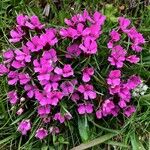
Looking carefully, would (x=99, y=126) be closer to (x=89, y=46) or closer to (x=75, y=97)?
(x=75, y=97)

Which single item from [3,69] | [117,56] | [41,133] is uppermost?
[117,56]

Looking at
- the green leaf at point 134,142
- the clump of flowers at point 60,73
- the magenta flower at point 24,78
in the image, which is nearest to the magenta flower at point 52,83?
the clump of flowers at point 60,73

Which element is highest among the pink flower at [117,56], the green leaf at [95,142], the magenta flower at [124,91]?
the pink flower at [117,56]

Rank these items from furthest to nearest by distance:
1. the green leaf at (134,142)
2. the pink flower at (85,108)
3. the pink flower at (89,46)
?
the green leaf at (134,142) < the pink flower at (85,108) < the pink flower at (89,46)

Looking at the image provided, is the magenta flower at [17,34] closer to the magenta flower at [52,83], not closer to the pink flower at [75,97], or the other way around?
the magenta flower at [52,83]

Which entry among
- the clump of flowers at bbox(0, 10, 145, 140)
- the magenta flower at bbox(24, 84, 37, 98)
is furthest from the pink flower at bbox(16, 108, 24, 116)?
the magenta flower at bbox(24, 84, 37, 98)

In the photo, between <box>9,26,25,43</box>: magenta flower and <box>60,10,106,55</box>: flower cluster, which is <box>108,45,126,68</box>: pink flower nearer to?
<box>60,10,106,55</box>: flower cluster

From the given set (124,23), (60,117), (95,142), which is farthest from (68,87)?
(124,23)
